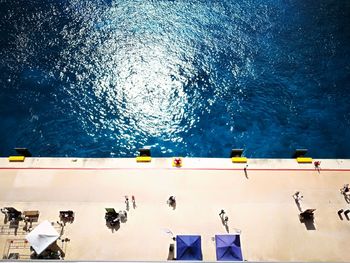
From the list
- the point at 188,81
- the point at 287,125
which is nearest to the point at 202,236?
the point at 287,125

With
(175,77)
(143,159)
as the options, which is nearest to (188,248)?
(143,159)

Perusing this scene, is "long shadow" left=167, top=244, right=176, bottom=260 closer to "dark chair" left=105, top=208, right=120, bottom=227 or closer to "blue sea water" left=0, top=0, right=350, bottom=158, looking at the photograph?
"dark chair" left=105, top=208, right=120, bottom=227

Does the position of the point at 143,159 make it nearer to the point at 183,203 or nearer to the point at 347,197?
the point at 183,203

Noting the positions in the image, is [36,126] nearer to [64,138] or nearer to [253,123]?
[64,138]

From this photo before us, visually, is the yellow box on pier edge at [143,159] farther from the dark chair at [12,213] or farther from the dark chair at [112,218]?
the dark chair at [12,213]

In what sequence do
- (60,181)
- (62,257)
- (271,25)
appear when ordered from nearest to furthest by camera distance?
1. (62,257)
2. (60,181)
3. (271,25)
